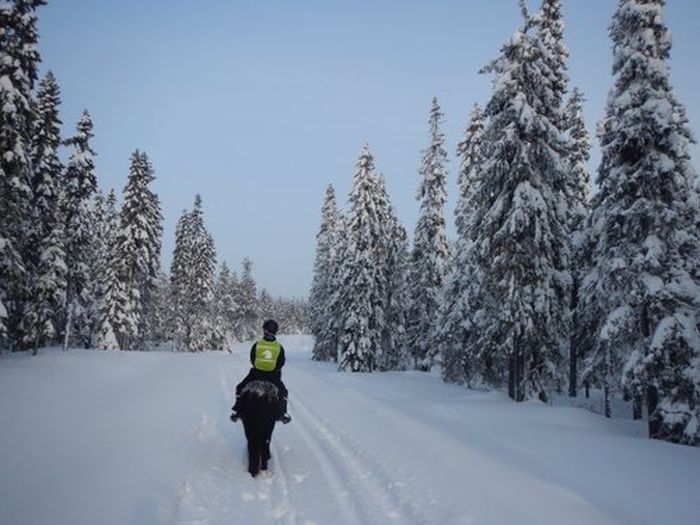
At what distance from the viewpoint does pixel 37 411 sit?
13.7 metres

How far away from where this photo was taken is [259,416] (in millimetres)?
9812

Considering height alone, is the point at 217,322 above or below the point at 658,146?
below

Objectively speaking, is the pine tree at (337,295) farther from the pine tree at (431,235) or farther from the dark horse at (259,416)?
the dark horse at (259,416)

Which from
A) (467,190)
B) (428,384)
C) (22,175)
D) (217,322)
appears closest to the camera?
(22,175)

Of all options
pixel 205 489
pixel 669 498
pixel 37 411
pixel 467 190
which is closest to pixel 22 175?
pixel 37 411

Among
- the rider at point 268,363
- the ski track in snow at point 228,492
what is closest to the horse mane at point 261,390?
the rider at point 268,363

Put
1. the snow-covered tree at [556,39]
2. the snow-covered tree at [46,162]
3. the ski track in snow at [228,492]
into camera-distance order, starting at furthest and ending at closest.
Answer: the snow-covered tree at [46,162], the snow-covered tree at [556,39], the ski track in snow at [228,492]

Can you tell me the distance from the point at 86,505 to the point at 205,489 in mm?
1887

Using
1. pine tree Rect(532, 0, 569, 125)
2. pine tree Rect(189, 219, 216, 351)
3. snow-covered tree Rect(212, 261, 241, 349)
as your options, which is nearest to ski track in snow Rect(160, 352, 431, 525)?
pine tree Rect(532, 0, 569, 125)

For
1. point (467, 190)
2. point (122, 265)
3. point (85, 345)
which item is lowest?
point (85, 345)

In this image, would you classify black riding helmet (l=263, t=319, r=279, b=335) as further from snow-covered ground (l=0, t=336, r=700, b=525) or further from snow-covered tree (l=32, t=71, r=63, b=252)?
snow-covered tree (l=32, t=71, r=63, b=252)

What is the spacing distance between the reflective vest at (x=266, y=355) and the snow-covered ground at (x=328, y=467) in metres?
1.77

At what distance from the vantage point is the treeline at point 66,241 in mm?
23562

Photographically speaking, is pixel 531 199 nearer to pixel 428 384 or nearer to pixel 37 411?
pixel 428 384
